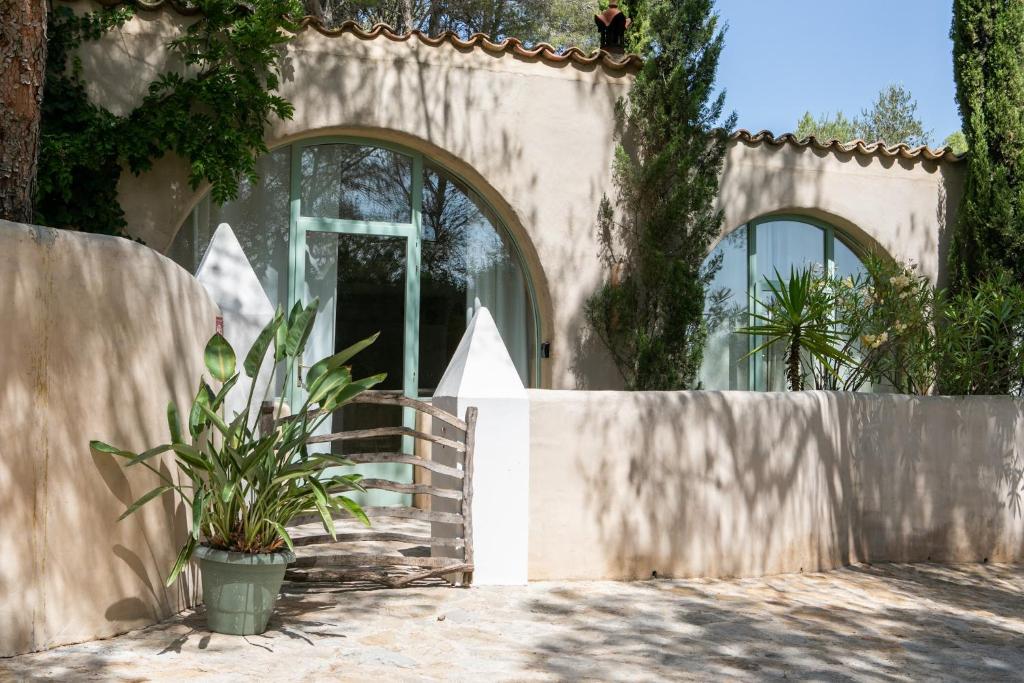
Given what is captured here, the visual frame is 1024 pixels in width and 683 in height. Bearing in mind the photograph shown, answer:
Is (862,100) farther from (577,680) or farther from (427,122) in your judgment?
(577,680)

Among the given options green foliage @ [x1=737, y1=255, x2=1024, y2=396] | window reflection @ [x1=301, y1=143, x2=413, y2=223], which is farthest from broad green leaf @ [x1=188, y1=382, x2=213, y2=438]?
green foliage @ [x1=737, y1=255, x2=1024, y2=396]

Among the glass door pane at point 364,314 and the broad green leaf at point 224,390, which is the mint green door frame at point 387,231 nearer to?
the glass door pane at point 364,314

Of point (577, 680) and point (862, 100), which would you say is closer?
point (577, 680)

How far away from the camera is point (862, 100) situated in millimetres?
31000

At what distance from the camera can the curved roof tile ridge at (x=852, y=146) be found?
398 inches

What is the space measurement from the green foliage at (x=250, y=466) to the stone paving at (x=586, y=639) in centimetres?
50

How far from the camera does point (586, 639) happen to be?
205 inches

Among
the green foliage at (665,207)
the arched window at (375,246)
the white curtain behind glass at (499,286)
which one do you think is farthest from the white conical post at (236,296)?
the green foliage at (665,207)

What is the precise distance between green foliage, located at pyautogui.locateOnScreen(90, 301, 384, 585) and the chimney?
5.73 m

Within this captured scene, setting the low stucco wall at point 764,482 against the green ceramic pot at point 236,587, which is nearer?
the green ceramic pot at point 236,587

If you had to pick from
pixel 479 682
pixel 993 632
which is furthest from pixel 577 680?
pixel 993 632

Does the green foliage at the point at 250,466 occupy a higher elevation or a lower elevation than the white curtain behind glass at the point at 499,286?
lower

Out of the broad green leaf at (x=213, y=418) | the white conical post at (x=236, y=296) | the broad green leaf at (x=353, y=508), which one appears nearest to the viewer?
the broad green leaf at (x=213, y=418)

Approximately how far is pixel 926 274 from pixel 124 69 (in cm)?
821
